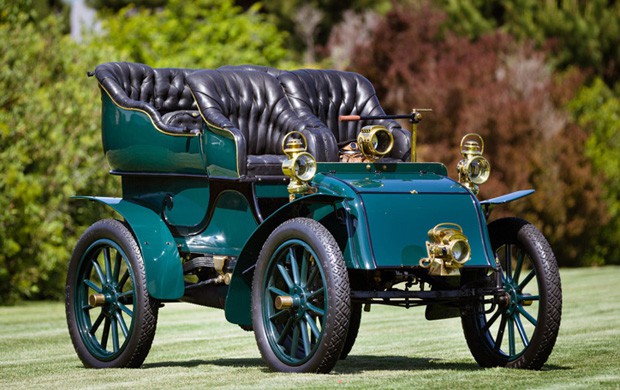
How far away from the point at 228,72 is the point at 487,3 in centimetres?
2441

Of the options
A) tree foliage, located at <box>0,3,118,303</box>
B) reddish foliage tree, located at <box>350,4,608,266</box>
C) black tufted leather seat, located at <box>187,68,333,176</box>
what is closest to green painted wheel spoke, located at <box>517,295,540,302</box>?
black tufted leather seat, located at <box>187,68,333,176</box>

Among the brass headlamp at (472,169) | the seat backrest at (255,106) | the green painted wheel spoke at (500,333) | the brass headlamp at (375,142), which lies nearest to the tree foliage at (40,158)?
the seat backrest at (255,106)

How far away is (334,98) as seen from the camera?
991cm

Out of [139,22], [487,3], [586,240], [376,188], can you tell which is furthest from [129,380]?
[487,3]

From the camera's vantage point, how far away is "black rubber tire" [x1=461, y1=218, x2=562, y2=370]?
8141 millimetres

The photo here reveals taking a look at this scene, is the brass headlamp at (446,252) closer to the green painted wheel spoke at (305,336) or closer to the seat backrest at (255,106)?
the green painted wheel spoke at (305,336)

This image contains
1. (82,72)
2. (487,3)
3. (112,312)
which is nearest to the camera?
(112,312)

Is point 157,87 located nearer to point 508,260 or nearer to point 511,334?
point 508,260

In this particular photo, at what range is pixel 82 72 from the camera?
61.5ft

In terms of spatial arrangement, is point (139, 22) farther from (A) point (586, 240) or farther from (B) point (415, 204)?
(B) point (415, 204)

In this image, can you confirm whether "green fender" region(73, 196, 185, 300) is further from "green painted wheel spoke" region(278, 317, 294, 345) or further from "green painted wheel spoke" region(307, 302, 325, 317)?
"green painted wheel spoke" region(307, 302, 325, 317)

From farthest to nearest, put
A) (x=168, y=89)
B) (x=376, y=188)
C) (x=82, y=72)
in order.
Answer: (x=82, y=72), (x=168, y=89), (x=376, y=188)

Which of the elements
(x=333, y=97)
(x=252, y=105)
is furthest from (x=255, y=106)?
(x=333, y=97)

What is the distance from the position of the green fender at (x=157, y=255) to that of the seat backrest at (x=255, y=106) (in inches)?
34.3
